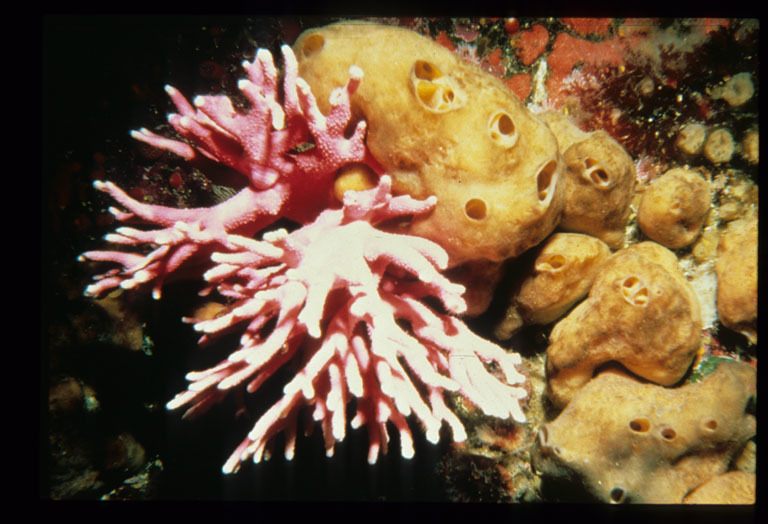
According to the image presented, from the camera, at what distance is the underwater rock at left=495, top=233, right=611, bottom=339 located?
1.90 meters

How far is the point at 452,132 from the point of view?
150cm

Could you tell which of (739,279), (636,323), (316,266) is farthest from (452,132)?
(739,279)

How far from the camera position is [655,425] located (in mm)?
1785

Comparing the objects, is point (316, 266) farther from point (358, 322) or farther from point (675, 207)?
point (675, 207)

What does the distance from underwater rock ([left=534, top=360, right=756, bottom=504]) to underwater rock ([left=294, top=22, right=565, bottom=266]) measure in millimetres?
956

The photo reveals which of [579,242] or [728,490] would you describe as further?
[579,242]

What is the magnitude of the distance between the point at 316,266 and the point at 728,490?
2038mm

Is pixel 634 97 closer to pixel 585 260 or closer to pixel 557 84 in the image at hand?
pixel 557 84

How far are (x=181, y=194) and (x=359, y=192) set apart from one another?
1167 millimetres

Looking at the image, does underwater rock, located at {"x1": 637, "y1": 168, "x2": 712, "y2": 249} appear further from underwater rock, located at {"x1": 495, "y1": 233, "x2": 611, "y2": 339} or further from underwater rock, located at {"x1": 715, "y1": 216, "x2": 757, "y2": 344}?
underwater rock, located at {"x1": 495, "y1": 233, "x2": 611, "y2": 339}

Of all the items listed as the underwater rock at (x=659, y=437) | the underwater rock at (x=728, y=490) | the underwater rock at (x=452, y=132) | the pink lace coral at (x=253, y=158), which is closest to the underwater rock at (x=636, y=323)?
the underwater rock at (x=659, y=437)

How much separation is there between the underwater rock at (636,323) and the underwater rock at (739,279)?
0.52 ft

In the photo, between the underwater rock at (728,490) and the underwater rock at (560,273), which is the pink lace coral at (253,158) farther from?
the underwater rock at (728,490)

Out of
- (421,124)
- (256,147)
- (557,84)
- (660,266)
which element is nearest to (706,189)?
(660,266)
